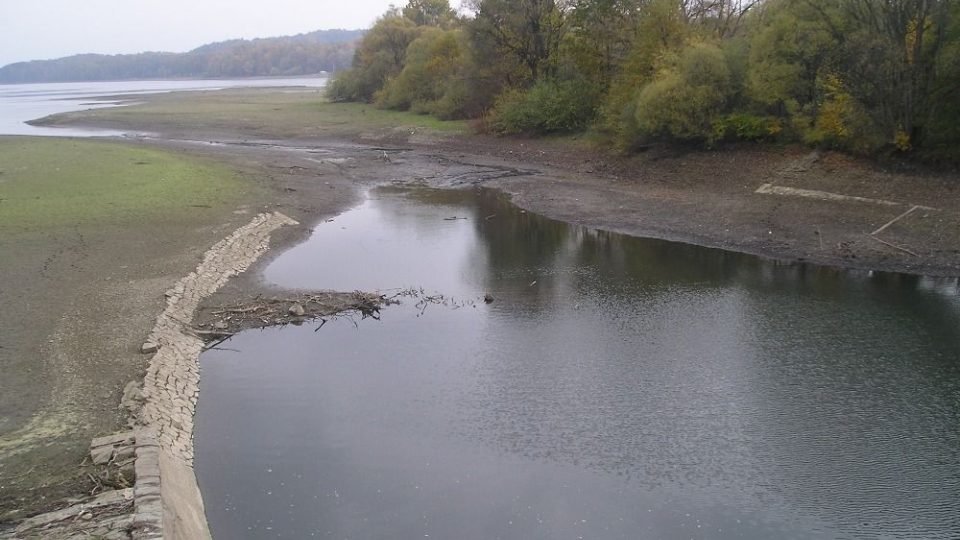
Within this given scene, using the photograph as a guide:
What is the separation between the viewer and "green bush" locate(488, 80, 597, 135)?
45594 millimetres

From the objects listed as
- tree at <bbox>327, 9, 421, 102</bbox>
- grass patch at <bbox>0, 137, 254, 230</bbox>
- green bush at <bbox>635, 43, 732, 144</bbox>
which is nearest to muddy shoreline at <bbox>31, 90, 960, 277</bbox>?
green bush at <bbox>635, 43, 732, 144</bbox>

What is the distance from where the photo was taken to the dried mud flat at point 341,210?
12.4 metres

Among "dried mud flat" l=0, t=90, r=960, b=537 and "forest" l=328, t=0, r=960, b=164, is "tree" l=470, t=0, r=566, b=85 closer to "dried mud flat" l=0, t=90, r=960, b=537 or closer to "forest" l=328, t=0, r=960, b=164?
"forest" l=328, t=0, r=960, b=164

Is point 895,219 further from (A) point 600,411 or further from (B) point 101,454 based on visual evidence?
(B) point 101,454

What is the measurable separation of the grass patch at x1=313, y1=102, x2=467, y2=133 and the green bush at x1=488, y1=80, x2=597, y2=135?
17.5ft

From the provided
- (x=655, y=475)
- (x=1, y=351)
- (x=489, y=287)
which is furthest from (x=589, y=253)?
(x=1, y=351)

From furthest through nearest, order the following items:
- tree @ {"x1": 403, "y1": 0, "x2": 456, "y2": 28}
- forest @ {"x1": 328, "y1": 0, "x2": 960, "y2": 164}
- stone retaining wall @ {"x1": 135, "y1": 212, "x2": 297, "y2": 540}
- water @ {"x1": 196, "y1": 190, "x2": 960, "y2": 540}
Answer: tree @ {"x1": 403, "y1": 0, "x2": 456, "y2": 28} < forest @ {"x1": 328, "y1": 0, "x2": 960, "y2": 164} < water @ {"x1": 196, "y1": 190, "x2": 960, "y2": 540} < stone retaining wall @ {"x1": 135, "y1": 212, "x2": 297, "y2": 540}

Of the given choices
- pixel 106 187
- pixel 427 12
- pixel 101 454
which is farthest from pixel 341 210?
pixel 427 12

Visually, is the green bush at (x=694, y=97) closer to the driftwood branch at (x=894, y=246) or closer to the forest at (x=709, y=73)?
the forest at (x=709, y=73)

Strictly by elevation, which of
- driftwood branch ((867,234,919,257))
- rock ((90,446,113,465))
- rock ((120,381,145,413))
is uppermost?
driftwood branch ((867,234,919,257))

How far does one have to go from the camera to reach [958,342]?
16.4 meters

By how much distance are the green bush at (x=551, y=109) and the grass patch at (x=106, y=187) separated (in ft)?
63.5

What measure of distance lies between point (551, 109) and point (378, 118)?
2065cm

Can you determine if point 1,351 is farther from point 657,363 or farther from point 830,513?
point 830,513
